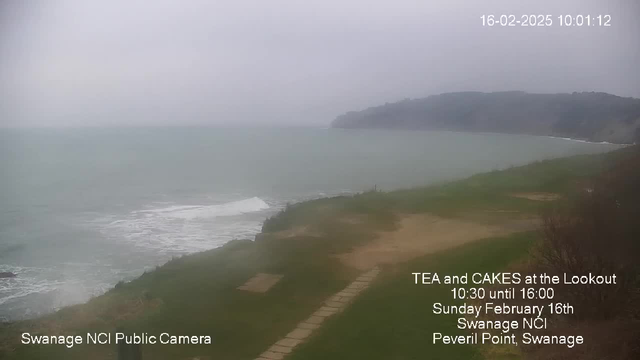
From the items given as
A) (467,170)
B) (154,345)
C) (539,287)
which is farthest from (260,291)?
(467,170)

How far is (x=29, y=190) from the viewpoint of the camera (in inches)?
1238

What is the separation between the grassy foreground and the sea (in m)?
3.86

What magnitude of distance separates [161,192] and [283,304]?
83.1ft

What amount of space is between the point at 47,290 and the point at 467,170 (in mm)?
24364

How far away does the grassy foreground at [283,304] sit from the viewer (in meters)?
5.08

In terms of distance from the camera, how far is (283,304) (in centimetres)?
633

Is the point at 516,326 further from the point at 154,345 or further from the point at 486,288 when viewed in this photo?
the point at 154,345

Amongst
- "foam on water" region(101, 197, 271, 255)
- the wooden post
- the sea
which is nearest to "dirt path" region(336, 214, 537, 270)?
the sea

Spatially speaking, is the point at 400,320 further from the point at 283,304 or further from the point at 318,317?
the point at 283,304

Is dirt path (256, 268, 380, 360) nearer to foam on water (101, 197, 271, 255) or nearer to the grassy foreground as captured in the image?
the grassy foreground

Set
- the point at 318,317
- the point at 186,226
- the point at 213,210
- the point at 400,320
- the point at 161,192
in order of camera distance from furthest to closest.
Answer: the point at 161,192, the point at 213,210, the point at 186,226, the point at 318,317, the point at 400,320

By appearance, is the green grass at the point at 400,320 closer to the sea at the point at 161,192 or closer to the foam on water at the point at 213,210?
the sea at the point at 161,192

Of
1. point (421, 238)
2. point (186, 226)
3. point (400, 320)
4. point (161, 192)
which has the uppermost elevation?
point (161, 192)

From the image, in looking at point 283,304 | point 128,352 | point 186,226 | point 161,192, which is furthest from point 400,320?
point 161,192
